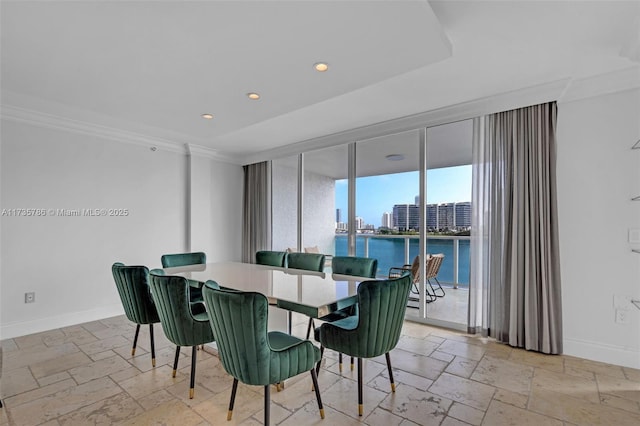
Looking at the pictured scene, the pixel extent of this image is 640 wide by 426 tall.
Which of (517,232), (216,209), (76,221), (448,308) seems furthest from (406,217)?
(76,221)

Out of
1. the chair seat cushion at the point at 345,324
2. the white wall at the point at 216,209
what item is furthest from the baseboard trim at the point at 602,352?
the white wall at the point at 216,209

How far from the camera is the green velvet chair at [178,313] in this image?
2.22 meters

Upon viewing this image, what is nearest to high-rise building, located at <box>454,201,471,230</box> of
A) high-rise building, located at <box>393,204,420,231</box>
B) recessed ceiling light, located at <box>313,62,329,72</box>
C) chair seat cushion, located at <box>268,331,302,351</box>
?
high-rise building, located at <box>393,204,420,231</box>

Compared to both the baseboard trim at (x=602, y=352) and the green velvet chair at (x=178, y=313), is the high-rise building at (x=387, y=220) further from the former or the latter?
the green velvet chair at (x=178, y=313)

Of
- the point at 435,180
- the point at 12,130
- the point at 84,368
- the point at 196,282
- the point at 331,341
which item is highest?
the point at 12,130

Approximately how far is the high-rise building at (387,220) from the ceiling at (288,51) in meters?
1.58

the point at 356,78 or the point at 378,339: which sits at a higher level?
the point at 356,78

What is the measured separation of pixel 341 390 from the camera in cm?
234

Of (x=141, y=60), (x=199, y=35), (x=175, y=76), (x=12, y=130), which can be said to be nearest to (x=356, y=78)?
(x=199, y=35)

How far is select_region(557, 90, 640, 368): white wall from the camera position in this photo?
108 inches

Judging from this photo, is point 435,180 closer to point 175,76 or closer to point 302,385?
point 302,385

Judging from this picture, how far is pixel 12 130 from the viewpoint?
3562 millimetres

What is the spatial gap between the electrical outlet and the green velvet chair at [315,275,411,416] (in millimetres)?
2180

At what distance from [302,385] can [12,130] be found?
426 cm
